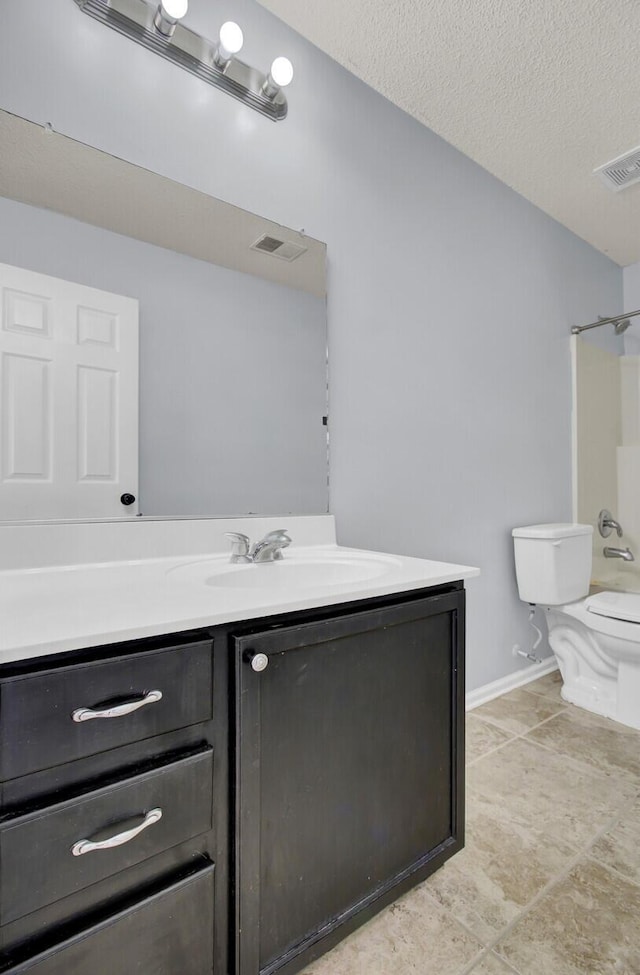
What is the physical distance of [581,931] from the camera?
1093mm

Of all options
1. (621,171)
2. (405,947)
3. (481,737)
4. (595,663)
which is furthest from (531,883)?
(621,171)

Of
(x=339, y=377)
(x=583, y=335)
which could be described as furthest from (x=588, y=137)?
(x=339, y=377)

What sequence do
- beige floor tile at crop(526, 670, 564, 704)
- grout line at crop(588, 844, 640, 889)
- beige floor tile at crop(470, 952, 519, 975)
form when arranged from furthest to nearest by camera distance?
beige floor tile at crop(526, 670, 564, 704) → grout line at crop(588, 844, 640, 889) → beige floor tile at crop(470, 952, 519, 975)

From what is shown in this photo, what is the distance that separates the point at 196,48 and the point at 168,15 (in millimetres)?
100

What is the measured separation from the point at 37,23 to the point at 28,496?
108cm

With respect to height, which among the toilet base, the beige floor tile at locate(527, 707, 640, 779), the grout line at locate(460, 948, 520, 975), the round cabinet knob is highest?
the round cabinet knob

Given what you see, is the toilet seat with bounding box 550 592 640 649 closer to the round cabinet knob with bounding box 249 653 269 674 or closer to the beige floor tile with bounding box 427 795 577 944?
the beige floor tile with bounding box 427 795 577 944

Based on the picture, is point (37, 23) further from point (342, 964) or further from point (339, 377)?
point (342, 964)

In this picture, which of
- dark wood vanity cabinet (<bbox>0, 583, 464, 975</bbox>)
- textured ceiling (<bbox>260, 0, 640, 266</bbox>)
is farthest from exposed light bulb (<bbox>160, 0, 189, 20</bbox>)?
dark wood vanity cabinet (<bbox>0, 583, 464, 975</bbox>)

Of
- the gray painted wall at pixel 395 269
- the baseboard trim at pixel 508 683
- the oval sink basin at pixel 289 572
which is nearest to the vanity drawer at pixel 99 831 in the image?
the oval sink basin at pixel 289 572

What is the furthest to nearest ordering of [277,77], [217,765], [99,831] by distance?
[277,77]
[217,765]
[99,831]

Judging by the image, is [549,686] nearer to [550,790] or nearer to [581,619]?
[581,619]

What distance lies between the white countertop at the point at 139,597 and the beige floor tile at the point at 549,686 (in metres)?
1.46

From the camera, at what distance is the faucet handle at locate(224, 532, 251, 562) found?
4.29 ft
